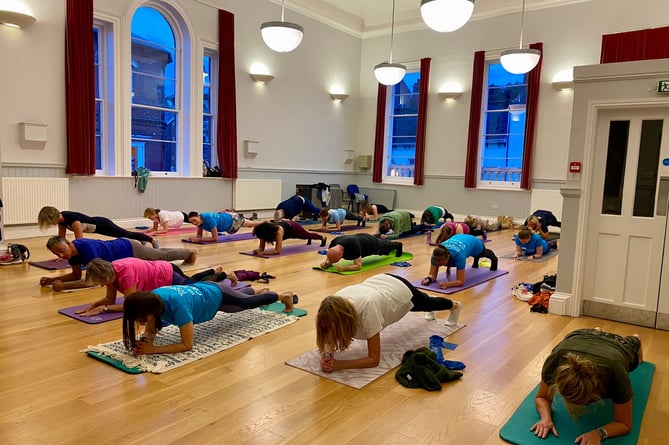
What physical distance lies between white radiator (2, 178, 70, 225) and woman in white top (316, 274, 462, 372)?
568cm

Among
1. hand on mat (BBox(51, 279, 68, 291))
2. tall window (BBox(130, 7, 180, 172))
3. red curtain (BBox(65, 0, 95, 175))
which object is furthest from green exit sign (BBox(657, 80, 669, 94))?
tall window (BBox(130, 7, 180, 172))

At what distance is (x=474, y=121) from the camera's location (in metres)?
10.6

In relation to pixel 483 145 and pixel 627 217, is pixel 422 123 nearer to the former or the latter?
pixel 483 145

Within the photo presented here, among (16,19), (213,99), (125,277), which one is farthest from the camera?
(213,99)

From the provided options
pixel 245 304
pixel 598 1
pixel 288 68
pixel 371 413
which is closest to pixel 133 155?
pixel 288 68

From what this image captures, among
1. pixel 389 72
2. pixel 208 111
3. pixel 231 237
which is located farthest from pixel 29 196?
pixel 389 72

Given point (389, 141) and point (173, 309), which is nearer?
point (173, 309)

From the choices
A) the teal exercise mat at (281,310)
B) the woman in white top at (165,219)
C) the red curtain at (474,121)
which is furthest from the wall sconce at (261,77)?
the teal exercise mat at (281,310)

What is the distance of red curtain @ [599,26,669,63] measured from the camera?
332 inches

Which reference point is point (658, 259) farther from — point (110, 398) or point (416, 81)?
point (416, 81)

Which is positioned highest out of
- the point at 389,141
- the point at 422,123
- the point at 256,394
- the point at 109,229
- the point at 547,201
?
the point at 422,123

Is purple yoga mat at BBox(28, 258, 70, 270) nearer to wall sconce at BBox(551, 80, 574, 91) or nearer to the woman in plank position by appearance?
the woman in plank position

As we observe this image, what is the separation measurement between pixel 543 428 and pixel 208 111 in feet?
27.7

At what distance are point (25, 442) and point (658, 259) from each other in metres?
4.10
